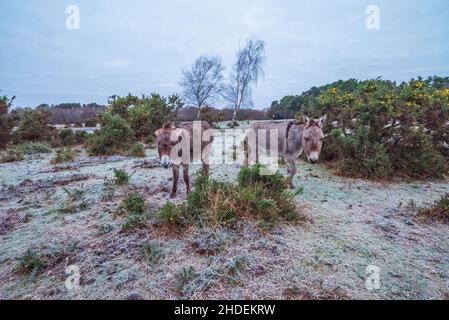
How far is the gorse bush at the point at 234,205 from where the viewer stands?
3752 mm

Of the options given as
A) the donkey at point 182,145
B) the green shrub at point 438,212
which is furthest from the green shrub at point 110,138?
the green shrub at point 438,212

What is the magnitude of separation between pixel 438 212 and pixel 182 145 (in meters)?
4.87

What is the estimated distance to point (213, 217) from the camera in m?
3.72

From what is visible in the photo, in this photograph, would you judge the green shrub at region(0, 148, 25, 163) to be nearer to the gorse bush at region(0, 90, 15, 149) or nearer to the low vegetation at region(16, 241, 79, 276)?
the gorse bush at region(0, 90, 15, 149)

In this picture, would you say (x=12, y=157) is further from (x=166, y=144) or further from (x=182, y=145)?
(x=166, y=144)

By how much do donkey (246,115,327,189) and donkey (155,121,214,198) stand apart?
77.7 inches

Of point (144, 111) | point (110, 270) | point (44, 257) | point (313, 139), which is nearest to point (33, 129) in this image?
point (144, 111)

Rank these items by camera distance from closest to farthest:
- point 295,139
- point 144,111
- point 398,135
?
point 295,139 → point 398,135 → point 144,111

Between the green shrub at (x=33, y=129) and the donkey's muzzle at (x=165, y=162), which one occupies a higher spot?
the green shrub at (x=33, y=129)

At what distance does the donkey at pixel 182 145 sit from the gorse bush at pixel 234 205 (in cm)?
84

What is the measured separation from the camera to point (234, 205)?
13.1 feet

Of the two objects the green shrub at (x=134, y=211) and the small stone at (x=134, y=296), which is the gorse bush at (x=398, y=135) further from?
the small stone at (x=134, y=296)
